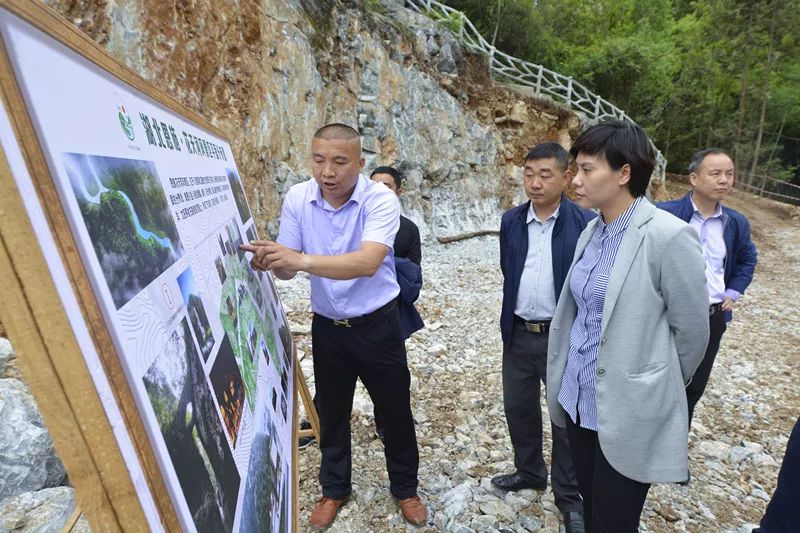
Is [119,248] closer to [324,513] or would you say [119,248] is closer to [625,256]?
Answer: [625,256]

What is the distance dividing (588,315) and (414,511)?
1584 millimetres

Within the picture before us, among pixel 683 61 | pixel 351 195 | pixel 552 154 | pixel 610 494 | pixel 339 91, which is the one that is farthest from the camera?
pixel 683 61

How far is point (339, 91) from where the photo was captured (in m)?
8.77

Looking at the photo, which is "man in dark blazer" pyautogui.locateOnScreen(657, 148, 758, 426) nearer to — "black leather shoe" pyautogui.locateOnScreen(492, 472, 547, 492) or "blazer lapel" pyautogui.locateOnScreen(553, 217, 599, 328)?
"black leather shoe" pyautogui.locateOnScreen(492, 472, 547, 492)

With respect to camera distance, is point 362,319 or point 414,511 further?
point 414,511

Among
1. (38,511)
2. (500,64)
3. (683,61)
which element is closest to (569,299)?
(38,511)

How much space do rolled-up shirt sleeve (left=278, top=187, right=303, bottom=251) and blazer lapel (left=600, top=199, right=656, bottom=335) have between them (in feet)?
4.78

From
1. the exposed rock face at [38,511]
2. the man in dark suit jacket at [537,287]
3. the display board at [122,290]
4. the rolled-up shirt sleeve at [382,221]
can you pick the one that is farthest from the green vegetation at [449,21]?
the exposed rock face at [38,511]

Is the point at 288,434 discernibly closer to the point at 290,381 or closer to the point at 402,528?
the point at 290,381

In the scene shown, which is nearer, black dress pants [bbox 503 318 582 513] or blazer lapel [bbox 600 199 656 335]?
blazer lapel [bbox 600 199 656 335]

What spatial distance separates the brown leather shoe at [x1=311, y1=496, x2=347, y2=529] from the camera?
7.77 ft

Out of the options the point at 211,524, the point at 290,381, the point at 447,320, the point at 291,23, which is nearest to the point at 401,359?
the point at 290,381

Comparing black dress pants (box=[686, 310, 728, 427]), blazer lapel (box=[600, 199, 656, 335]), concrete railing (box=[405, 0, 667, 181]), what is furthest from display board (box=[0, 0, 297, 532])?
concrete railing (box=[405, 0, 667, 181])

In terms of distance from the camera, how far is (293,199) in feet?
6.97
